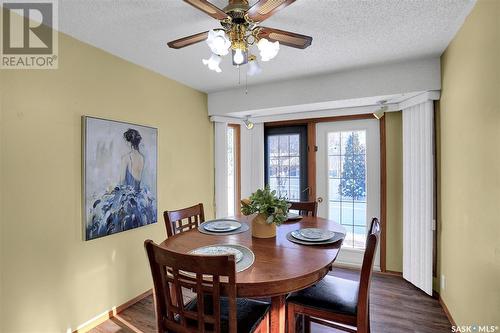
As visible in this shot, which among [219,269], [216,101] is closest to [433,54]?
[216,101]

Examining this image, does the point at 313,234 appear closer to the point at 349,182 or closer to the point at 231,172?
the point at 349,182

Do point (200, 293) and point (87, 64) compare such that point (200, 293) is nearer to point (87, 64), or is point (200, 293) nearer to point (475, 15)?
point (87, 64)

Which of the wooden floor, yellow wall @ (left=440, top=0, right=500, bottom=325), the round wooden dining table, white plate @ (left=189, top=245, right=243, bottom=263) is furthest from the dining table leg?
yellow wall @ (left=440, top=0, right=500, bottom=325)

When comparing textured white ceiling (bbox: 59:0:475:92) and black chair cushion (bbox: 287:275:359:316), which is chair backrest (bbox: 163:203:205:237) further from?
textured white ceiling (bbox: 59:0:475:92)

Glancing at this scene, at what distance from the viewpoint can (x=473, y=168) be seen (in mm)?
1701

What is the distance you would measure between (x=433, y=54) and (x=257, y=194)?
7.07 feet

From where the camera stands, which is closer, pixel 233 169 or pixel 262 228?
pixel 262 228

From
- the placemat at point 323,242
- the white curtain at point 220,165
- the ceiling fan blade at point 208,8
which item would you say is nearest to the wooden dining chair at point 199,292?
the placemat at point 323,242

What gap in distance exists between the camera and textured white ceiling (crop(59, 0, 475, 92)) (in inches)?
63.7

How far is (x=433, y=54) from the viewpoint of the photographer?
234cm

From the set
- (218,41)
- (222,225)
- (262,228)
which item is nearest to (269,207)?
(262,228)

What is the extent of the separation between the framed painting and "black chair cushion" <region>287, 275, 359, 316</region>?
1689mm

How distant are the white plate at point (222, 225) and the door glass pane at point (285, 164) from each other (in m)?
1.75

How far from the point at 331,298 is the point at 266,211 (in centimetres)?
64
